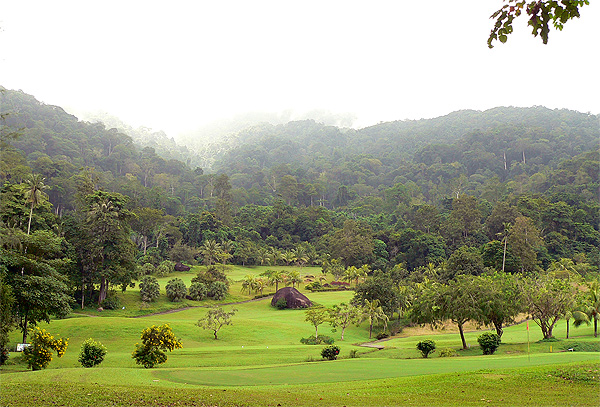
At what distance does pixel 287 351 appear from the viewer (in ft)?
89.9

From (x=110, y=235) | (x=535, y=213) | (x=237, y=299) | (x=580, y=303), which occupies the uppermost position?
(x=535, y=213)

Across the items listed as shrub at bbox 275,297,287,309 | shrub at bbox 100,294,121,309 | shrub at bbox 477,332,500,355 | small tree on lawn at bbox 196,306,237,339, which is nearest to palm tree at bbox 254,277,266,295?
shrub at bbox 275,297,287,309

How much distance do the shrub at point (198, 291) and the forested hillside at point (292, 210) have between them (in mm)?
7582

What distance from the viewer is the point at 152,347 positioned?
20062 mm

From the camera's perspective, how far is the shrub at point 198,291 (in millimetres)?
55906

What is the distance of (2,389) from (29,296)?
14.3m

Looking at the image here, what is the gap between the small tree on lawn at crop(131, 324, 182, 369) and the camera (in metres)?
19.6

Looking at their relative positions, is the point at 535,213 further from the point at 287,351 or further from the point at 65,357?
the point at 65,357

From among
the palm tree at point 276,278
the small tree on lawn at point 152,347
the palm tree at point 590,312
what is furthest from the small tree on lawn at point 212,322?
the palm tree at point 276,278

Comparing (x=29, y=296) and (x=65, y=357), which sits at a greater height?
(x=29, y=296)

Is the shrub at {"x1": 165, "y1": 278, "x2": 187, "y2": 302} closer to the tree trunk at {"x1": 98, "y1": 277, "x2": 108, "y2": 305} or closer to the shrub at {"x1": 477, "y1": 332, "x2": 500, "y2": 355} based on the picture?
the tree trunk at {"x1": 98, "y1": 277, "x2": 108, "y2": 305}

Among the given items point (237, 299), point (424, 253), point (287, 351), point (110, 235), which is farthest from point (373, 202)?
point (287, 351)

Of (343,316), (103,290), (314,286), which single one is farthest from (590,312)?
(103,290)

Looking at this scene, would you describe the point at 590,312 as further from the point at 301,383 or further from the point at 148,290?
the point at 148,290
